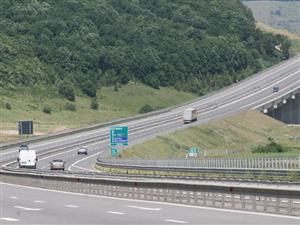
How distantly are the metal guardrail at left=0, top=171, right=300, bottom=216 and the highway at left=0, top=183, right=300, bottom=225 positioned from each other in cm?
43

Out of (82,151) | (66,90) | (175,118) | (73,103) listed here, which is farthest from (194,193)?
(66,90)

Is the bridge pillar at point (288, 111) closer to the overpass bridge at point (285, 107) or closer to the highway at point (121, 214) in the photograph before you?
the overpass bridge at point (285, 107)

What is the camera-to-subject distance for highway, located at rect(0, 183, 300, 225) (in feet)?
98.6

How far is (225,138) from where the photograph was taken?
452 feet

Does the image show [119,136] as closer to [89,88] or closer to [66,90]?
[66,90]

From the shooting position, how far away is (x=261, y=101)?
161m

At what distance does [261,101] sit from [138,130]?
27.8 meters

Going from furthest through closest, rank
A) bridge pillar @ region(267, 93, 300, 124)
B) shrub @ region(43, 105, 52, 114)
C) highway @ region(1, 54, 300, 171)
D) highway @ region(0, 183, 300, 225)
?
shrub @ region(43, 105, 52, 114) < bridge pillar @ region(267, 93, 300, 124) < highway @ region(1, 54, 300, 171) < highway @ region(0, 183, 300, 225)

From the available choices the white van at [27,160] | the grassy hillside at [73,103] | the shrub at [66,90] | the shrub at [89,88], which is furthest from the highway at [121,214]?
the shrub at [89,88]

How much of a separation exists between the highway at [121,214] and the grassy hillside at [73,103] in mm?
95002

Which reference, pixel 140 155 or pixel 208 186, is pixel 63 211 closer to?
pixel 208 186

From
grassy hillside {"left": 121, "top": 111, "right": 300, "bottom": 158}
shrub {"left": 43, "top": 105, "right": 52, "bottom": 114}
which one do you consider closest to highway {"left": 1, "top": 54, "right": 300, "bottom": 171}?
grassy hillside {"left": 121, "top": 111, "right": 300, "bottom": 158}

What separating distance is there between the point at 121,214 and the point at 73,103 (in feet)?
463

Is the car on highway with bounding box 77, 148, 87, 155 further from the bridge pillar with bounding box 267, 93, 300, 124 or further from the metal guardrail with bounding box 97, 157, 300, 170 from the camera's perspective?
the bridge pillar with bounding box 267, 93, 300, 124
